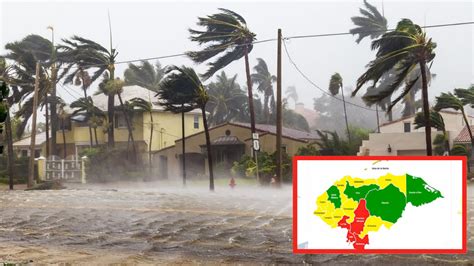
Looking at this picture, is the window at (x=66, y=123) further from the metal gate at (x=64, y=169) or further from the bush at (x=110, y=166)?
the metal gate at (x=64, y=169)

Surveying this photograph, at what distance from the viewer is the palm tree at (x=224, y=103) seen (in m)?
61.0

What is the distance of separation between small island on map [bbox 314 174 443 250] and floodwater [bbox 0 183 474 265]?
365 cm

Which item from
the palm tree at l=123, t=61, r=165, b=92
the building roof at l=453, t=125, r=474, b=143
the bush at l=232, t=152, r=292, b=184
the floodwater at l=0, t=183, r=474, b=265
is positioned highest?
the palm tree at l=123, t=61, r=165, b=92

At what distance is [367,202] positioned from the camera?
546cm

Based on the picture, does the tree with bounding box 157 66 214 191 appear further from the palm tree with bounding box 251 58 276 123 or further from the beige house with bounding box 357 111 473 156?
the palm tree with bounding box 251 58 276 123

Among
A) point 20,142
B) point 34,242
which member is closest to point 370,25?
point 20,142

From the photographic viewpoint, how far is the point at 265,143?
122 feet

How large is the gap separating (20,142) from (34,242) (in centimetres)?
4472

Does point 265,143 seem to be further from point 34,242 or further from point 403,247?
point 403,247

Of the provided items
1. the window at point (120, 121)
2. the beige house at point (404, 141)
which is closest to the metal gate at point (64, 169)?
the window at point (120, 121)

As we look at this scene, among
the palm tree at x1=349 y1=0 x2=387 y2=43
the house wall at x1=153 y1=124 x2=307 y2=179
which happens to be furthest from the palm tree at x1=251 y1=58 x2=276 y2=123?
the house wall at x1=153 y1=124 x2=307 y2=179

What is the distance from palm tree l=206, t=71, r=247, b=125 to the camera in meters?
61.0

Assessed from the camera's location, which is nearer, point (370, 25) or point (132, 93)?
point (132, 93)

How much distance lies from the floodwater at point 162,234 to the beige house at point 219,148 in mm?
15955
